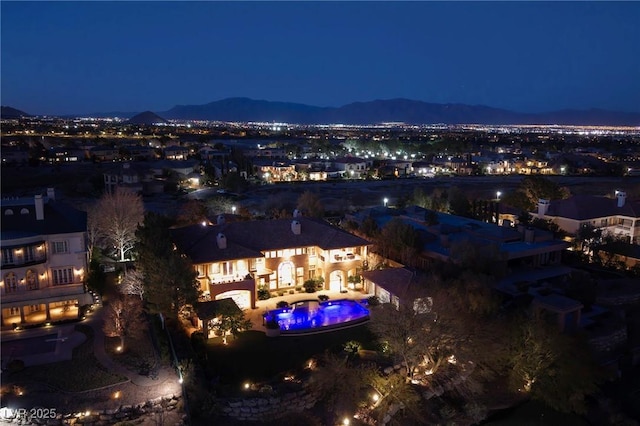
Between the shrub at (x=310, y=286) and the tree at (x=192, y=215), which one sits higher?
the tree at (x=192, y=215)

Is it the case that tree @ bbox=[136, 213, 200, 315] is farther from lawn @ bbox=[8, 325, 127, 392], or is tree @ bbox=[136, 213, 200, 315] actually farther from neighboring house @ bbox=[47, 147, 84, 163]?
neighboring house @ bbox=[47, 147, 84, 163]

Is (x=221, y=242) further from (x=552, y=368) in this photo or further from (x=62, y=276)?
(x=552, y=368)

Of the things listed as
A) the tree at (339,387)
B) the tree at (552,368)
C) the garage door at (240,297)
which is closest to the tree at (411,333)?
the tree at (339,387)

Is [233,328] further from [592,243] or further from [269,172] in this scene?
[269,172]

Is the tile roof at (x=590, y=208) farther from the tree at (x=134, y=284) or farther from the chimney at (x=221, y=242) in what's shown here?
the tree at (x=134, y=284)

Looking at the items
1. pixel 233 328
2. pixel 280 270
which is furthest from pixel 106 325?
pixel 280 270

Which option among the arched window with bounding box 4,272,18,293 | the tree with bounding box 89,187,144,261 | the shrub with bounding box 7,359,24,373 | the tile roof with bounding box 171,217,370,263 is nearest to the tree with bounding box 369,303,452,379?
the tile roof with bounding box 171,217,370,263

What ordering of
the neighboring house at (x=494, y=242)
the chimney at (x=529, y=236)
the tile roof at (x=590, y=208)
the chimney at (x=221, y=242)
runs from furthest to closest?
the tile roof at (x=590, y=208) → the chimney at (x=529, y=236) → the neighboring house at (x=494, y=242) → the chimney at (x=221, y=242)
